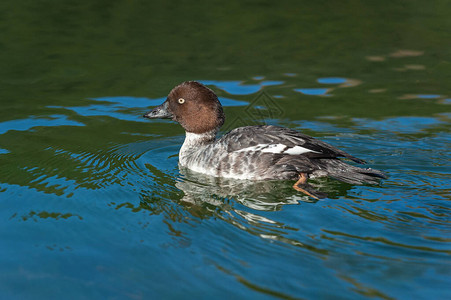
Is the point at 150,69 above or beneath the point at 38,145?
above

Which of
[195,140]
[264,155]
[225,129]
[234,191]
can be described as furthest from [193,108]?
[234,191]

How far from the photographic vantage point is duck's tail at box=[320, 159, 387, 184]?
6.55 meters

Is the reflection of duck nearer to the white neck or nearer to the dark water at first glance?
the dark water

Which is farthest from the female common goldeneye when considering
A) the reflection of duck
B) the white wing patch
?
the reflection of duck

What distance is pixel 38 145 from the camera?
850cm

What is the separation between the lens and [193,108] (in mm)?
7988

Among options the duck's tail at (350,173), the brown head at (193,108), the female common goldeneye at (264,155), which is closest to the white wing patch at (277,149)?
the female common goldeneye at (264,155)

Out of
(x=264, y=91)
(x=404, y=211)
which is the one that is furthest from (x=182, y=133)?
(x=404, y=211)

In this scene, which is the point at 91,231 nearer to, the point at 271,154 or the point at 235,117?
the point at 271,154

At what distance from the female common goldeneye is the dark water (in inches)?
6.7

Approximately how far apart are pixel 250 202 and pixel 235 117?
12.3 feet

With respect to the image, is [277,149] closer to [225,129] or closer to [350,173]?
[350,173]

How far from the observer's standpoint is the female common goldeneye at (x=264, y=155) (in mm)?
6746

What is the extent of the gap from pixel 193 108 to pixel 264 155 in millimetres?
1464
